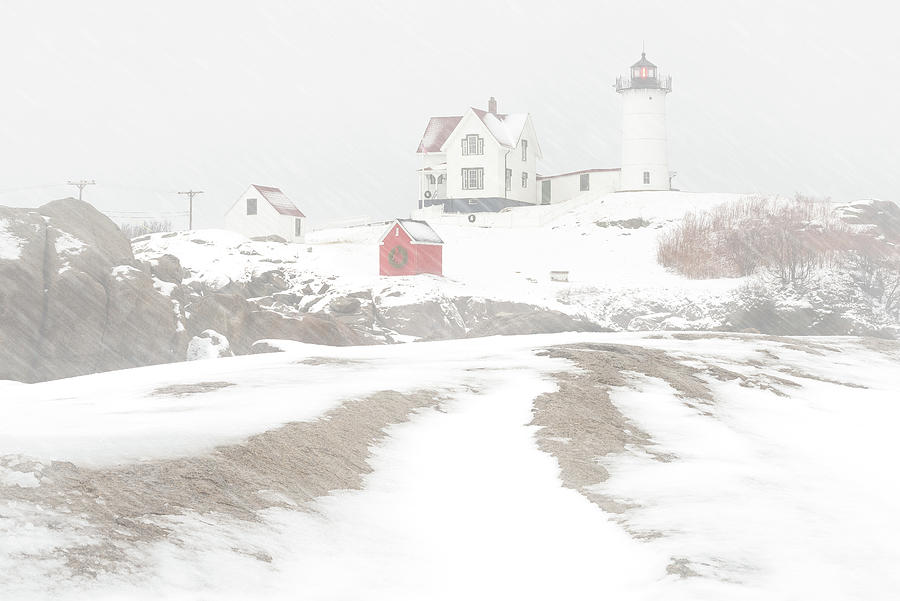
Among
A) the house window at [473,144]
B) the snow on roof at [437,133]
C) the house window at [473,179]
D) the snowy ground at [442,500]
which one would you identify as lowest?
the snowy ground at [442,500]

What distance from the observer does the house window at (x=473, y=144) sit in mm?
69625

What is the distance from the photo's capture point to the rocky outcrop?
2588 cm

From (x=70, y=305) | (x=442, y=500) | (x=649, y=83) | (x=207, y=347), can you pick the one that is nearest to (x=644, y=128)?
(x=649, y=83)

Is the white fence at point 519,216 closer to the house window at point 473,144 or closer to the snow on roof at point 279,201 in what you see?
the house window at point 473,144

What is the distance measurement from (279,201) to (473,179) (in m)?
14.5

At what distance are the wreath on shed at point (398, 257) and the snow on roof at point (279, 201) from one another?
1690cm

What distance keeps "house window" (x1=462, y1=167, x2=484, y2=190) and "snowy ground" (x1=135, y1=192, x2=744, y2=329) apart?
11.7 feet

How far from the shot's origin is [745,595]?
455cm

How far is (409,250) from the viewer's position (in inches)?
2019

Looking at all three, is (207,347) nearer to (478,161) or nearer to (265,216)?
(265,216)

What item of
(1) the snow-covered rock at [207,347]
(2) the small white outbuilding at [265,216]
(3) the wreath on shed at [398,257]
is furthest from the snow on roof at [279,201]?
(1) the snow-covered rock at [207,347]

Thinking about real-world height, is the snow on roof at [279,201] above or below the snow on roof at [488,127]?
below

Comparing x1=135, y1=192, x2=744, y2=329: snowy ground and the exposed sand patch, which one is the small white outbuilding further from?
the exposed sand patch

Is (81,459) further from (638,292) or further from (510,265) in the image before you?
(510,265)
